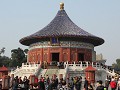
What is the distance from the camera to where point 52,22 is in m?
47.1

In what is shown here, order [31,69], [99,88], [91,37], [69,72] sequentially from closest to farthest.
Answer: [99,88], [69,72], [31,69], [91,37]

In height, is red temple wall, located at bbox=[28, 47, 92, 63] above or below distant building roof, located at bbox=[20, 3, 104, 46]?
below

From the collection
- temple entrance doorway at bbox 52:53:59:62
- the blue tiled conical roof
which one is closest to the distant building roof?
the blue tiled conical roof

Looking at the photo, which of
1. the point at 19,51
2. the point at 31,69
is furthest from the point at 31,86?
the point at 19,51

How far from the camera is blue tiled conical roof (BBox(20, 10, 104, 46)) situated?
4244 cm

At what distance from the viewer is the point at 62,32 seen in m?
42.8

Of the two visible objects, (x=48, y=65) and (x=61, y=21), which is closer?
(x=48, y=65)

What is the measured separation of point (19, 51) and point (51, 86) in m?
49.4

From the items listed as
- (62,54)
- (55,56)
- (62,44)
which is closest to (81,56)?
(62,54)

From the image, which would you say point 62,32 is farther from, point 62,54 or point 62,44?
point 62,54

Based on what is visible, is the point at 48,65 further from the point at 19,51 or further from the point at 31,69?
the point at 19,51

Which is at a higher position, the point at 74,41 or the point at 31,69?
the point at 74,41

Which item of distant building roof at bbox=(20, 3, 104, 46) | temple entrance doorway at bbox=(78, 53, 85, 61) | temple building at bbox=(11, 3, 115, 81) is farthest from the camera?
temple entrance doorway at bbox=(78, 53, 85, 61)

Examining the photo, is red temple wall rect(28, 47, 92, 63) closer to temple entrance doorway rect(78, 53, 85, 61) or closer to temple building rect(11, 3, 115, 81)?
temple building rect(11, 3, 115, 81)
